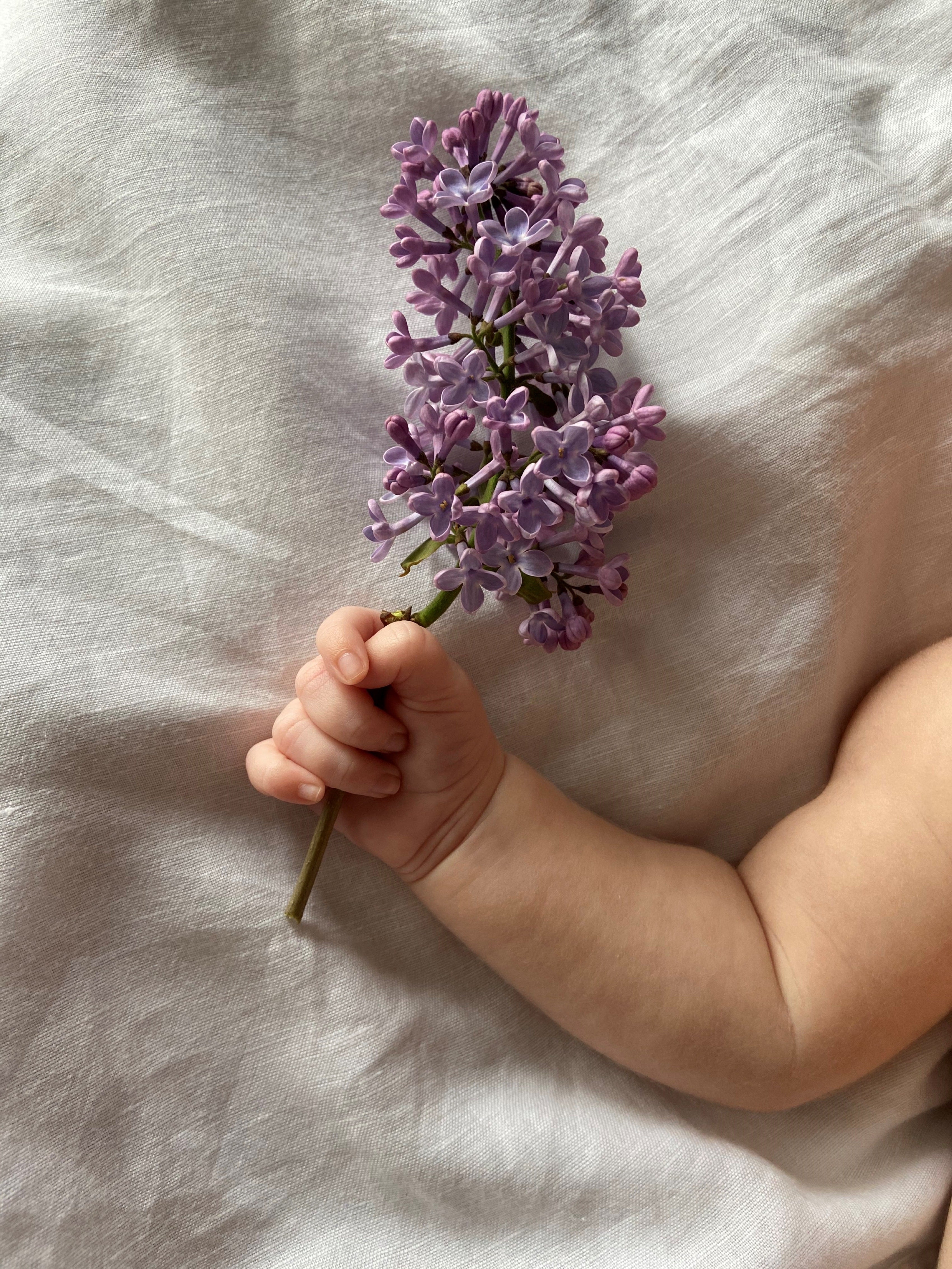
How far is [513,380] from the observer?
568 millimetres

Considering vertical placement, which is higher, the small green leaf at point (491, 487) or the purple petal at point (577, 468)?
the purple petal at point (577, 468)

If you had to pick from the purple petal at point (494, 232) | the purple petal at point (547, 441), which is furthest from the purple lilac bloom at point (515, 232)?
the purple petal at point (547, 441)

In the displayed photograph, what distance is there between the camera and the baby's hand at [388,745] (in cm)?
60

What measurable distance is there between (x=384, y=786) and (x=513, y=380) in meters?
0.28

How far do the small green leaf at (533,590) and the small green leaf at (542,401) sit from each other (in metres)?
0.10

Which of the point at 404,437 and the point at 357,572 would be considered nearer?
the point at 404,437

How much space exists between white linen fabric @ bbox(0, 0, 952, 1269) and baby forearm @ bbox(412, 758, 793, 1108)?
0.06 meters

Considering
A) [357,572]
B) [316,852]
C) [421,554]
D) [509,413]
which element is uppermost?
[509,413]

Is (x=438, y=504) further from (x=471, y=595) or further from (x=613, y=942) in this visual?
(x=613, y=942)

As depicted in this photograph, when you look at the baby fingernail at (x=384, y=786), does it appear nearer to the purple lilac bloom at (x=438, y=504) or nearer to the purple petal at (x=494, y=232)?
the purple lilac bloom at (x=438, y=504)

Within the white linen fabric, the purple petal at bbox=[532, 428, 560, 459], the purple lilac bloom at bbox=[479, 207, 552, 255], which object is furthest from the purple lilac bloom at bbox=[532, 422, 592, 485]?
the white linen fabric

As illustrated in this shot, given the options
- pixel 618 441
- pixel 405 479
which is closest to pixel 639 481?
pixel 618 441

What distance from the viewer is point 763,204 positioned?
718 mm

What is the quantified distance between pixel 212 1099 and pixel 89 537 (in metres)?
0.41
